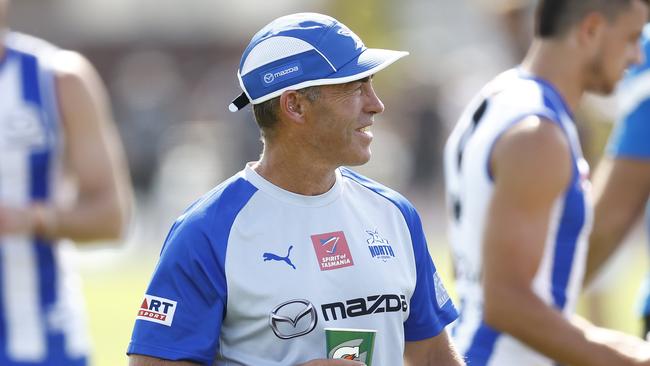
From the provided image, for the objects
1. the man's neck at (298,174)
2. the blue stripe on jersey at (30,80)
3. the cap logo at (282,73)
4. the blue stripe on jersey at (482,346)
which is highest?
the blue stripe on jersey at (30,80)

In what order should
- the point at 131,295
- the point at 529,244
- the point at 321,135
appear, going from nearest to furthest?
the point at 321,135 → the point at 529,244 → the point at 131,295

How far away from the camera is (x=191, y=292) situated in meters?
4.30

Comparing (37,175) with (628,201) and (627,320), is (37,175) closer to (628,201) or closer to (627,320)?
(628,201)

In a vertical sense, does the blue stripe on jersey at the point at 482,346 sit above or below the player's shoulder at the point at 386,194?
below

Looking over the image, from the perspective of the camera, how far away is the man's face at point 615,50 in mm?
5688

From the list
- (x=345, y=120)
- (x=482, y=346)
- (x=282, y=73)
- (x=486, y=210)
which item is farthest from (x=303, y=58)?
(x=482, y=346)

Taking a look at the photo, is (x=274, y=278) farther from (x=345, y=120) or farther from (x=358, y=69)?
(x=358, y=69)

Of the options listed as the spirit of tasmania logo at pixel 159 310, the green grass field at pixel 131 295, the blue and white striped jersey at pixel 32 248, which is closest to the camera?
the spirit of tasmania logo at pixel 159 310

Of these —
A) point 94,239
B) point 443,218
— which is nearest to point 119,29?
point 443,218

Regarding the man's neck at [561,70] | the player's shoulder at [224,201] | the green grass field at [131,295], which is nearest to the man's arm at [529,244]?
the man's neck at [561,70]

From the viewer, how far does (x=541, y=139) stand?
5.23 metres

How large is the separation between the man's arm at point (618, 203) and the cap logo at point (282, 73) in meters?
2.29

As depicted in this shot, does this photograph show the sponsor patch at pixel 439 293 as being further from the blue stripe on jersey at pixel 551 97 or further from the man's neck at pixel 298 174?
the blue stripe on jersey at pixel 551 97

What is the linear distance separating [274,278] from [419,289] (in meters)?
0.54
